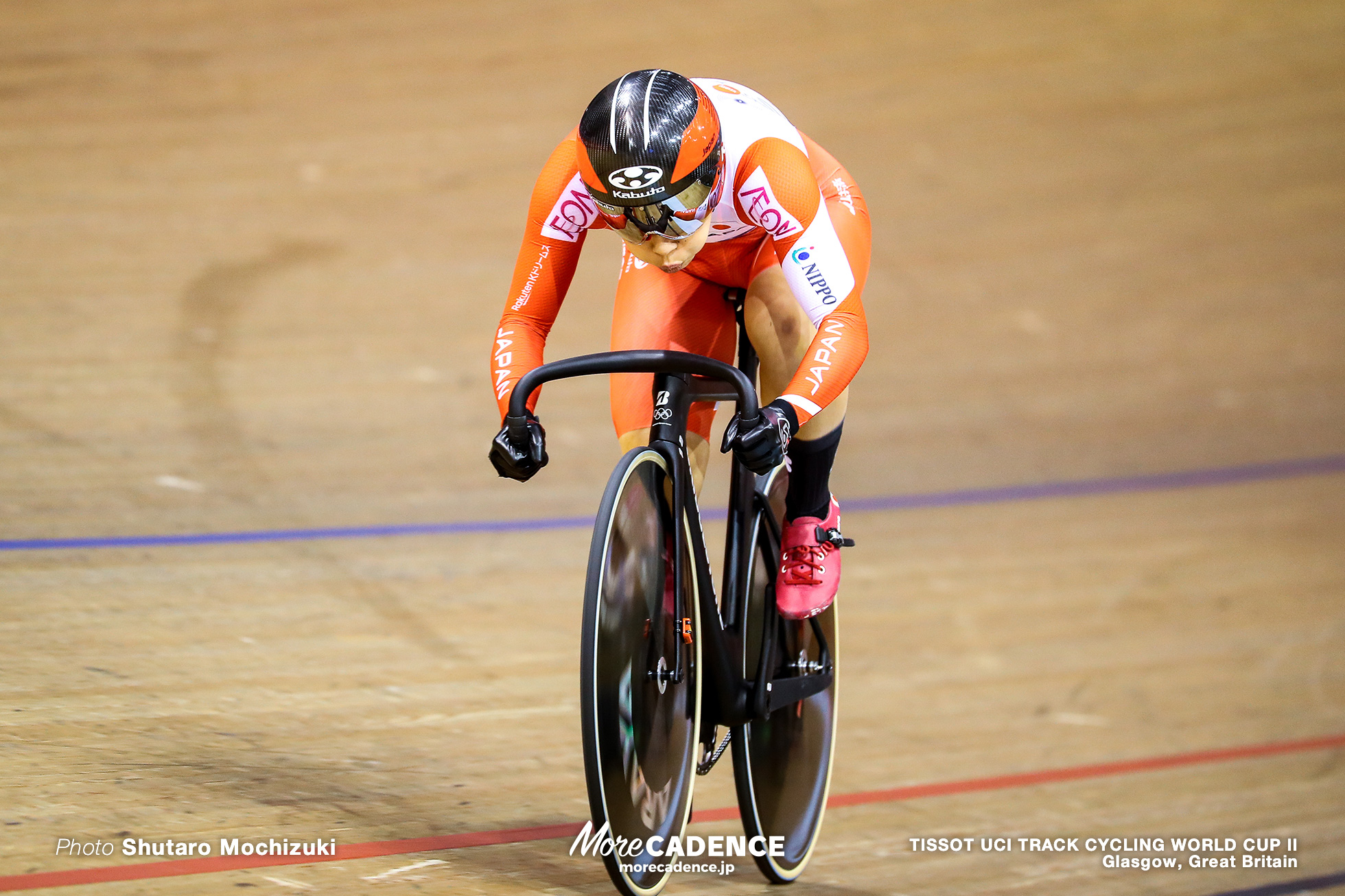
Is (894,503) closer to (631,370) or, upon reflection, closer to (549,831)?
(549,831)

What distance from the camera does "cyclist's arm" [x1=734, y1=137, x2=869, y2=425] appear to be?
2.00 meters

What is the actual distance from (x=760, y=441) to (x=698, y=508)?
12.6 inches

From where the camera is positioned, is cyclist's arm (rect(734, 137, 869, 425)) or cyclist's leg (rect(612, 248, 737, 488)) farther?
cyclist's leg (rect(612, 248, 737, 488))

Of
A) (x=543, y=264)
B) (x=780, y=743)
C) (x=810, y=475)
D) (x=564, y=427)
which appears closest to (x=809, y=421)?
(x=810, y=475)

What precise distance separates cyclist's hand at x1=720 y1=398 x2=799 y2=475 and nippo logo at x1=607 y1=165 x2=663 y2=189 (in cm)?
36

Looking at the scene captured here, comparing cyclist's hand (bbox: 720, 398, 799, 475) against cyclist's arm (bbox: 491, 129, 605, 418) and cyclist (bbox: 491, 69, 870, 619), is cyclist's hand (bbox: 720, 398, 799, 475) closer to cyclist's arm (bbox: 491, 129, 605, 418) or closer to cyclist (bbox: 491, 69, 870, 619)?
cyclist (bbox: 491, 69, 870, 619)

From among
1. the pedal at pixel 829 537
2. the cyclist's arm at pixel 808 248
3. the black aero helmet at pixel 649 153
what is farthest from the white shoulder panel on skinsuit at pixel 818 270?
the pedal at pixel 829 537

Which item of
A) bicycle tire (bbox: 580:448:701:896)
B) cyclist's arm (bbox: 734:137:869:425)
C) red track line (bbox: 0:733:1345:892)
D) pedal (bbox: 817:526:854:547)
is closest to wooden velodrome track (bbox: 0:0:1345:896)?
red track line (bbox: 0:733:1345:892)

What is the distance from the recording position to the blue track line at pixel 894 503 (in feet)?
11.4

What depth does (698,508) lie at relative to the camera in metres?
2.09

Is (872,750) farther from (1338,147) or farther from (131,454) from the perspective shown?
(1338,147)

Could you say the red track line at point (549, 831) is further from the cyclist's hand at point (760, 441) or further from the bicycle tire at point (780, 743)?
the cyclist's hand at point (760, 441)

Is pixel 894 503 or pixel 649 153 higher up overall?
pixel 649 153

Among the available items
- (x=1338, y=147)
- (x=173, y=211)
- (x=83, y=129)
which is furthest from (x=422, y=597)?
(x=1338, y=147)
